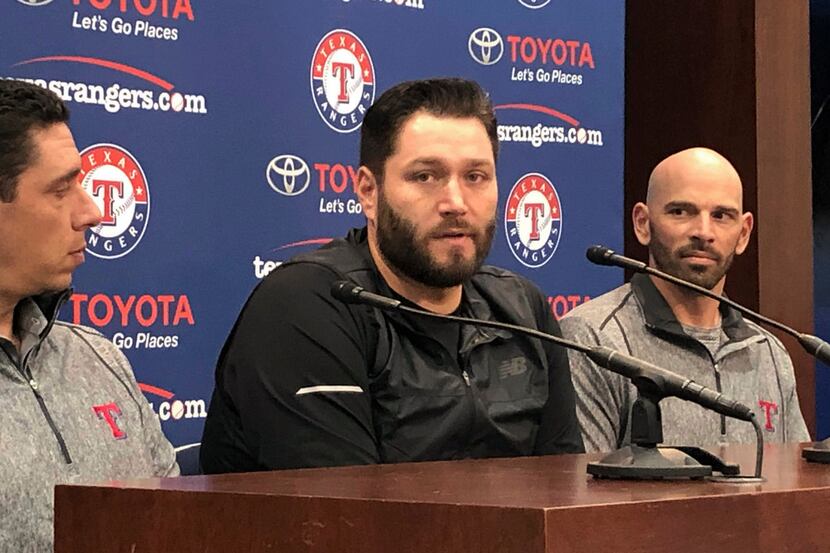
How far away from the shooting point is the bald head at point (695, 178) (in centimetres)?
363

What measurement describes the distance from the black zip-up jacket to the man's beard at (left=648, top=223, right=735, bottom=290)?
0.93m

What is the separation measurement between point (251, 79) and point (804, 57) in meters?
2.43

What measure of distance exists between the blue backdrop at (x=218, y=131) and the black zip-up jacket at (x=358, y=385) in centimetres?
48

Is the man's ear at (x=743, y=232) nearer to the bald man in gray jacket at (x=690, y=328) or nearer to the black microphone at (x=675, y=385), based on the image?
the bald man in gray jacket at (x=690, y=328)

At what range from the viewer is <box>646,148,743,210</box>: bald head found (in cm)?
363

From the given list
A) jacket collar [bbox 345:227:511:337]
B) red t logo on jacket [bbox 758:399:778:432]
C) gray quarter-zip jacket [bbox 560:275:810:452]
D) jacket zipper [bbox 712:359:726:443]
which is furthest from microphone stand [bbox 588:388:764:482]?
red t logo on jacket [bbox 758:399:778:432]

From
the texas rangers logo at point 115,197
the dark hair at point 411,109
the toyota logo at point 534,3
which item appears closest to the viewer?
the dark hair at point 411,109

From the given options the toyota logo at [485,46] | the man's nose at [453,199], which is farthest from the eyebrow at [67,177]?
the toyota logo at [485,46]

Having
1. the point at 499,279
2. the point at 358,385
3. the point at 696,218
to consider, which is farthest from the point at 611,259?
the point at 696,218

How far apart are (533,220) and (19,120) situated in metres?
1.72

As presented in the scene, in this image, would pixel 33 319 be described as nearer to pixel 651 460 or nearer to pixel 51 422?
pixel 51 422

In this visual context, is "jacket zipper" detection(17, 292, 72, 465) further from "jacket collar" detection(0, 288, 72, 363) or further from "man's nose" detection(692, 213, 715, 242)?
"man's nose" detection(692, 213, 715, 242)

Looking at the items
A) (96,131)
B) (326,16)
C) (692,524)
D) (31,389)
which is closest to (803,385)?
(326,16)

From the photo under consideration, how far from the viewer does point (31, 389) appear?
238 cm
